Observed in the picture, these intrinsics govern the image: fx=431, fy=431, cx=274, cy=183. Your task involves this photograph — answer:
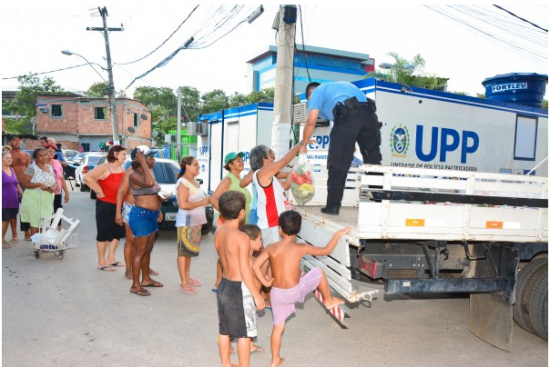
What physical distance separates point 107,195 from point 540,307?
5471mm

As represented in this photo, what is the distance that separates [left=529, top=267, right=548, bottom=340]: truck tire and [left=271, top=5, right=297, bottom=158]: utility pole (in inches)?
187

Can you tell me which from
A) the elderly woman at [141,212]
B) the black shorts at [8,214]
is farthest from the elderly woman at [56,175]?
the elderly woman at [141,212]

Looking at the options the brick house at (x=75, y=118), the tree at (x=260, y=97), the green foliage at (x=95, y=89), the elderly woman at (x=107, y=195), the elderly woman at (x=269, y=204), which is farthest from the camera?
the green foliage at (x=95, y=89)

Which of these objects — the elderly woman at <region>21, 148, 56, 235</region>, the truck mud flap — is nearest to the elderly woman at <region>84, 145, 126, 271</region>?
the elderly woman at <region>21, 148, 56, 235</region>

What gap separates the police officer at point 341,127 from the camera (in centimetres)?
430

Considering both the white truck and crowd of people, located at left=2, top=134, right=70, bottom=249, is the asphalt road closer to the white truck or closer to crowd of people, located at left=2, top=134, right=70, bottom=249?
the white truck

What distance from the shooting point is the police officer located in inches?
169

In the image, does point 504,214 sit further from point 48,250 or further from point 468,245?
point 48,250

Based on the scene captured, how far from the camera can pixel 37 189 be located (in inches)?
292

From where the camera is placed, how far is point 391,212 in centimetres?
332

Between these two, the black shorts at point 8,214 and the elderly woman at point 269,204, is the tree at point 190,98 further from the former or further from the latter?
the elderly woman at point 269,204

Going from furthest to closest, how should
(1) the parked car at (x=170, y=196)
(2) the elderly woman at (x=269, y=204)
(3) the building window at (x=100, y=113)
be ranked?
(3) the building window at (x=100, y=113) < (1) the parked car at (x=170, y=196) < (2) the elderly woman at (x=269, y=204)

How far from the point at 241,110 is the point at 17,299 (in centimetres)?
845

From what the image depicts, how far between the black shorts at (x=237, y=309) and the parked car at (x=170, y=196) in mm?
4981
